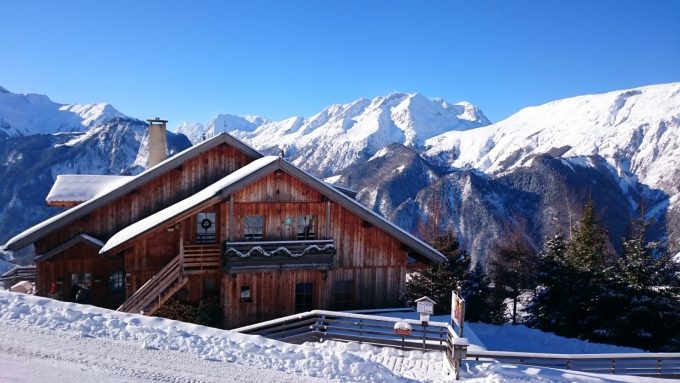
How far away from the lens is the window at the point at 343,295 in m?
20.2

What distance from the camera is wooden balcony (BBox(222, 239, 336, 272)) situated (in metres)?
18.1

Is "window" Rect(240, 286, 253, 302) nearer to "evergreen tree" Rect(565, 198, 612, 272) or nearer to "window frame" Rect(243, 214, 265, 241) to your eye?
"window frame" Rect(243, 214, 265, 241)

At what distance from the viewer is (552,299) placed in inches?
1222

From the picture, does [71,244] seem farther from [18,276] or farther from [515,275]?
[515,275]

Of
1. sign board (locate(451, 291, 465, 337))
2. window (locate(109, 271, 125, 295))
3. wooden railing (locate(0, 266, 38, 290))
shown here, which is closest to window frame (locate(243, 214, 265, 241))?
window (locate(109, 271, 125, 295))

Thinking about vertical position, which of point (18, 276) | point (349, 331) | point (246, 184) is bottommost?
point (349, 331)

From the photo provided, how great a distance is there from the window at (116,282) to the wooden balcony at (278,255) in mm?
5987

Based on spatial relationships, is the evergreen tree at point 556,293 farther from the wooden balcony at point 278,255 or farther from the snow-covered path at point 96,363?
the snow-covered path at point 96,363

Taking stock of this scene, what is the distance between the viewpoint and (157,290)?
688 inches

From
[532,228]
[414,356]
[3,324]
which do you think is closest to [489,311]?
[414,356]

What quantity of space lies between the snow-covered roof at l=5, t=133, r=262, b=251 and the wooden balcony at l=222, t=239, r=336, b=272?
5.59 m

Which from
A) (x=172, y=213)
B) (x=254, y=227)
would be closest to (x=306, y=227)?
(x=254, y=227)

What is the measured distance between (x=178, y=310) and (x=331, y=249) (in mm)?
6587

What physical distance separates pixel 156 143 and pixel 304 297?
12358 mm
